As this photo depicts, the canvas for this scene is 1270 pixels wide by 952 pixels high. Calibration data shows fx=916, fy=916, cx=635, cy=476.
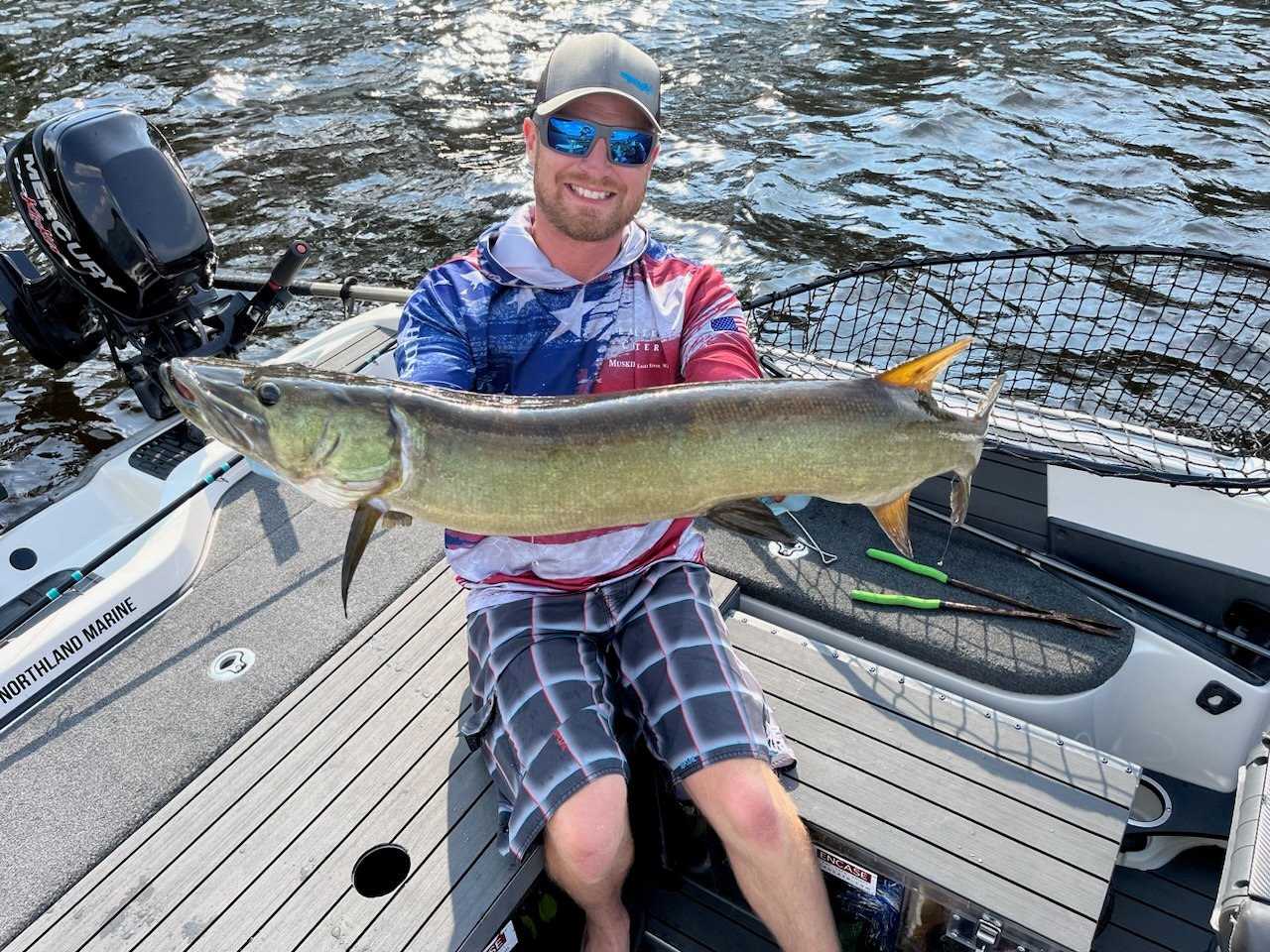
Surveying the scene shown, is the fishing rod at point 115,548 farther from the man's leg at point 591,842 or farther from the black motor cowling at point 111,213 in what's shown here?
the man's leg at point 591,842

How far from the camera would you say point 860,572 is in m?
4.07

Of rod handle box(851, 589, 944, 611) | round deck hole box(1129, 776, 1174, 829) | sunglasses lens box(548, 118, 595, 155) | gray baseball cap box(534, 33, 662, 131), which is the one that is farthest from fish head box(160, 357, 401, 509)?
round deck hole box(1129, 776, 1174, 829)

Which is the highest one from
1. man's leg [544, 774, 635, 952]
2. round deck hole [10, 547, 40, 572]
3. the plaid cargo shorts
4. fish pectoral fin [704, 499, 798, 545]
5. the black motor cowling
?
fish pectoral fin [704, 499, 798, 545]

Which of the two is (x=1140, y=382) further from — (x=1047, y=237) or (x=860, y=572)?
(x=860, y=572)

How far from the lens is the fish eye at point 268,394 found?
244 centimetres

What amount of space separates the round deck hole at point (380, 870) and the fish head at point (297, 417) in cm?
128

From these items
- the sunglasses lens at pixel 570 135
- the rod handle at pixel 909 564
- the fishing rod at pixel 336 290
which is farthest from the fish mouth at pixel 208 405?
the fishing rod at pixel 336 290

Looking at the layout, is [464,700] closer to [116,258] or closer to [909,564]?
[909,564]

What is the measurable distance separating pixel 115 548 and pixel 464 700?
1.67m

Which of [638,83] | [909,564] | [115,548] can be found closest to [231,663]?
[115,548]

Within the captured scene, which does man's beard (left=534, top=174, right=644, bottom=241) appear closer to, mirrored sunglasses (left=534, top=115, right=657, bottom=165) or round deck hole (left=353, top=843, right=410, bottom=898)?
mirrored sunglasses (left=534, top=115, right=657, bottom=165)

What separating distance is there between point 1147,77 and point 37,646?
1316 centimetres

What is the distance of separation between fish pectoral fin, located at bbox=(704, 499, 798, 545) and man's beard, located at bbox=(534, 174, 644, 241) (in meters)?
1.18

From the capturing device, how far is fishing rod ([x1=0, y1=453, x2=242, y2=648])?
364 centimetres
